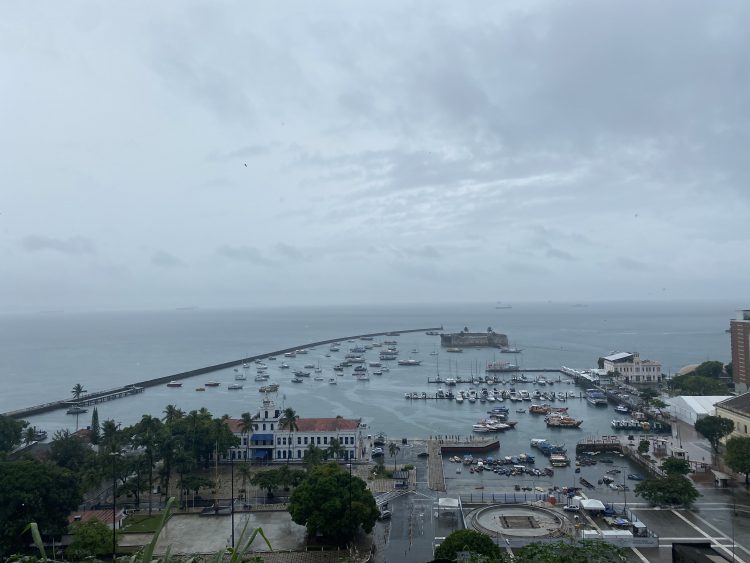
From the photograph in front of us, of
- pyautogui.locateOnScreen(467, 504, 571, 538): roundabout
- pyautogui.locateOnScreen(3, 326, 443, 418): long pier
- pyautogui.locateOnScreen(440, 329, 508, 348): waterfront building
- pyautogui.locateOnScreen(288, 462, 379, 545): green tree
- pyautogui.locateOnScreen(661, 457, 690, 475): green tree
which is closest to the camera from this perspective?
pyautogui.locateOnScreen(288, 462, 379, 545): green tree

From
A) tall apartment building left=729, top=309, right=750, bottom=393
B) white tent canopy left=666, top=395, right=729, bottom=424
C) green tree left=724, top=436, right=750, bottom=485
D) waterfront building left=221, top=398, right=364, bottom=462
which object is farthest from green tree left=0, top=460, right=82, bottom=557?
tall apartment building left=729, top=309, right=750, bottom=393

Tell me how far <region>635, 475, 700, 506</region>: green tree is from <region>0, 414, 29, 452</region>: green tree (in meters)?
31.9

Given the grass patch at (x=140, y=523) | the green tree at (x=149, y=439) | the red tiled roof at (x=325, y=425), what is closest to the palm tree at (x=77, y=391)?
the green tree at (x=149, y=439)

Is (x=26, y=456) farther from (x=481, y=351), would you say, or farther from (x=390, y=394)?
(x=481, y=351)

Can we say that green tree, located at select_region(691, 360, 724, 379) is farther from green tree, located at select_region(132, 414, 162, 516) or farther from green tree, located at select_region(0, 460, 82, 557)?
green tree, located at select_region(0, 460, 82, 557)

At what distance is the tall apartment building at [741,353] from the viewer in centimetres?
4369

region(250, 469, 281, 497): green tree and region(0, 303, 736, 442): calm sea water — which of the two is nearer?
region(250, 469, 281, 497): green tree

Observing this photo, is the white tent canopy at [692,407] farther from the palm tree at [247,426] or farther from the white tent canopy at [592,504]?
the palm tree at [247,426]

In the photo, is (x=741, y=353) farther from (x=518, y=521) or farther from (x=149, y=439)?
(x=149, y=439)

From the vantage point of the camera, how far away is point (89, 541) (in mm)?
16328

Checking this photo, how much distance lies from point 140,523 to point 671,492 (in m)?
19.7

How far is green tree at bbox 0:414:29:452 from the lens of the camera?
98.3ft

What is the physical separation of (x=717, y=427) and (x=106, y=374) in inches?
2556

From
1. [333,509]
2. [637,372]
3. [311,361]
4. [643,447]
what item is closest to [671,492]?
[643,447]
